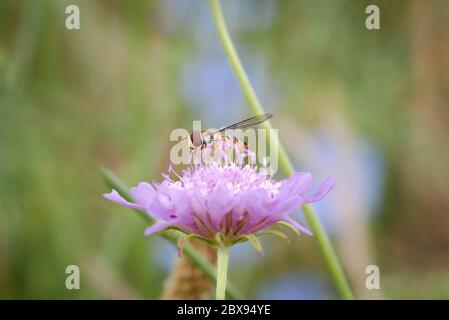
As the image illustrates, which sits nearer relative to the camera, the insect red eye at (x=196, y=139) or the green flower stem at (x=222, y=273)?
the green flower stem at (x=222, y=273)

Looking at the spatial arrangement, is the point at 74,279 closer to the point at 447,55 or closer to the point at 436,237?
the point at 436,237

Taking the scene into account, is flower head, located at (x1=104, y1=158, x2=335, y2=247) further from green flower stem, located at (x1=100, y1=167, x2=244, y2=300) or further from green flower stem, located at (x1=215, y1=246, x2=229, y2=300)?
green flower stem, located at (x1=100, y1=167, x2=244, y2=300)

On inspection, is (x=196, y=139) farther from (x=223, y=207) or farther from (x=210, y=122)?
(x=210, y=122)

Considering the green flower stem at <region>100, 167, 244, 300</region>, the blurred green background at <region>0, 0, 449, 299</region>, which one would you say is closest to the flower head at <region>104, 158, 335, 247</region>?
the green flower stem at <region>100, 167, 244, 300</region>

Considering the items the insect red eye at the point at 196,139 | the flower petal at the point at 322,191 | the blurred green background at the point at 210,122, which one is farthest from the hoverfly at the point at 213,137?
the blurred green background at the point at 210,122

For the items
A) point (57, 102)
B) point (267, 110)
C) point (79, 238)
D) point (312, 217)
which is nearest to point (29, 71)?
point (57, 102)

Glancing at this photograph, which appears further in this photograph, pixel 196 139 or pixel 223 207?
pixel 196 139

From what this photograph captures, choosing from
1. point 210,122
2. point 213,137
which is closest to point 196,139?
point 213,137

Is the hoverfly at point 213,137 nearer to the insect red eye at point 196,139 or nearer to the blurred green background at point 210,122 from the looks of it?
the insect red eye at point 196,139
